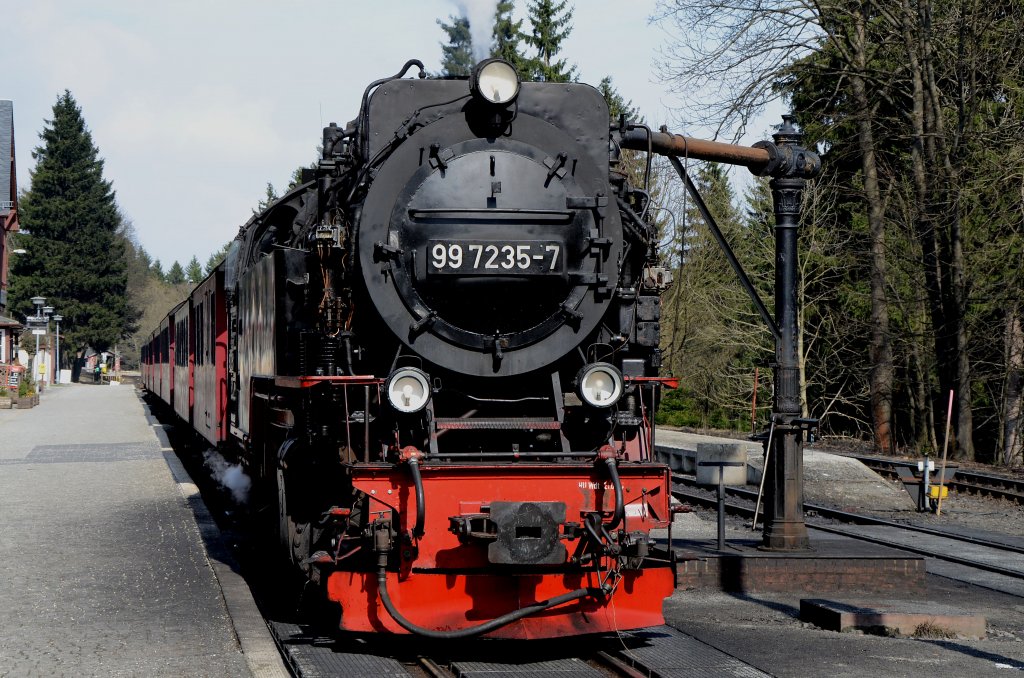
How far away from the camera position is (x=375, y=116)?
285 inches

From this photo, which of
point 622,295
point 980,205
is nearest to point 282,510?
point 622,295

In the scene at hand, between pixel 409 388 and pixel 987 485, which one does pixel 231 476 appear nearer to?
pixel 409 388

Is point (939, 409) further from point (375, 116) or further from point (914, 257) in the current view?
point (375, 116)

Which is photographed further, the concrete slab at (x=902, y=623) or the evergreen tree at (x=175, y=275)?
the evergreen tree at (x=175, y=275)

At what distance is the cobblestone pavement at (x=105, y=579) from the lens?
657 centimetres

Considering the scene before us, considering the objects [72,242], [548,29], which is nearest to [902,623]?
[548,29]

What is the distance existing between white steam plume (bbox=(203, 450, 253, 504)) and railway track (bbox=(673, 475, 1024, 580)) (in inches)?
223

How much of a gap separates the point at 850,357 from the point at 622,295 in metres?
22.7

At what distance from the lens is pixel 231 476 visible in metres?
14.2

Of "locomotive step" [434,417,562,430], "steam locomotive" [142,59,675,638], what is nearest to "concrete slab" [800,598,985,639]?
"steam locomotive" [142,59,675,638]

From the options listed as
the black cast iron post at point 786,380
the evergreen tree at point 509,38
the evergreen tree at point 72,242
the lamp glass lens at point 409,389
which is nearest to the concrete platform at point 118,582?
the lamp glass lens at point 409,389

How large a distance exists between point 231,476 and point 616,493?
Result: 871cm

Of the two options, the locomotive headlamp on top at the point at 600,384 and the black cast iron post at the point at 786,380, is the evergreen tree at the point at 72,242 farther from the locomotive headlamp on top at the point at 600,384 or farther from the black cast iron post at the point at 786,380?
the locomotive headlamp on top at the point at 600,384

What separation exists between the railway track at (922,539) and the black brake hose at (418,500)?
19.6ft
